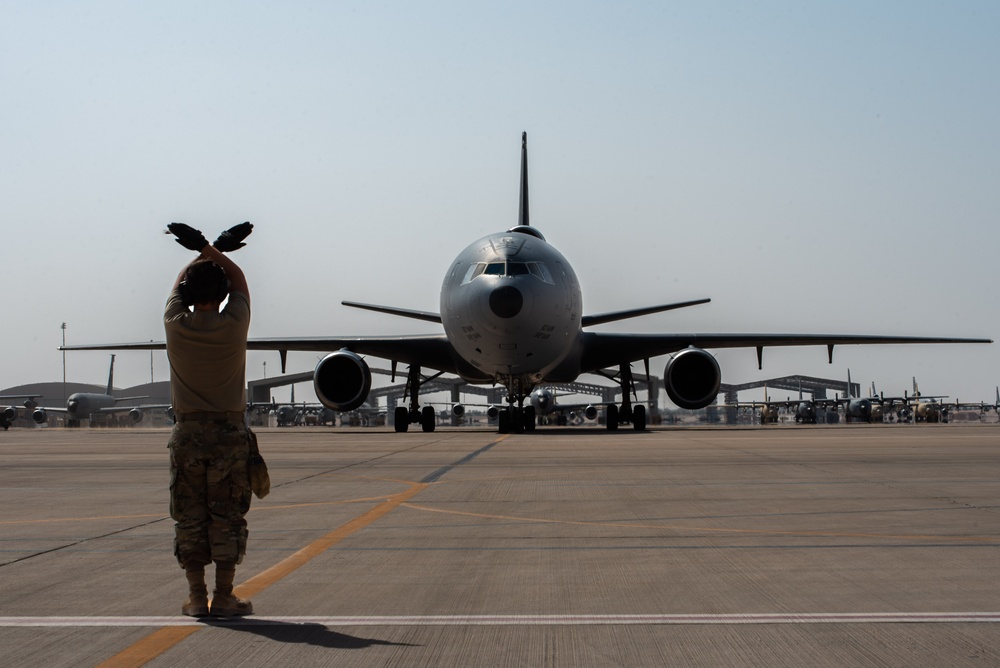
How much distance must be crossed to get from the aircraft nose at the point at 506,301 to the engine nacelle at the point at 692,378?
6.20 metres

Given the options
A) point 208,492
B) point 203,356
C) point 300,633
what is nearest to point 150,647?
point 300,633

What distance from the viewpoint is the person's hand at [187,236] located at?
555 centimetres

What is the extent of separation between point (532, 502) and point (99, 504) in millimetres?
3976

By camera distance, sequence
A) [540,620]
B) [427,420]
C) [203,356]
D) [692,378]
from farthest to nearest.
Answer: [427,420] < [692,378] < [203,356] < [540,620]

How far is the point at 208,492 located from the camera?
17.2ft

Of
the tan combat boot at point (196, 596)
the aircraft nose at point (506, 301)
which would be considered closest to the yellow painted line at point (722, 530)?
the tan combat boot at point (196, 596)

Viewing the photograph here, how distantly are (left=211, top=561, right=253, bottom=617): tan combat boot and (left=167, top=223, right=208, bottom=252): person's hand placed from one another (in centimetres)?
164

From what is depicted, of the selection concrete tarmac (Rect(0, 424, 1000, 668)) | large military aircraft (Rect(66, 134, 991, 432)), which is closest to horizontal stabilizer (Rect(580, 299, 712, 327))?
large military aircraft (Rect(66, 134, 991, 432))

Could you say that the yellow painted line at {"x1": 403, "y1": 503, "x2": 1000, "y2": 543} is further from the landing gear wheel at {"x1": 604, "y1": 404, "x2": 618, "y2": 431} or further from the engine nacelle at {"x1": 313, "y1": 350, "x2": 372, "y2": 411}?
the landing gear wheel at {"x1": 604, "y1": 404, "x2": 618, "y2": 431}

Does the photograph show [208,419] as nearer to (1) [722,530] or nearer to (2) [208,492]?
(2) [208,492]

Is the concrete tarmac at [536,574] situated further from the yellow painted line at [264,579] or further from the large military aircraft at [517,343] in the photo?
the large military aircraft at [517,343]

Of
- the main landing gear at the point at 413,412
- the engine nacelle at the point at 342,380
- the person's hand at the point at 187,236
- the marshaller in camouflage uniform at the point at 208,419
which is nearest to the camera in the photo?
the marshaller in camouflage uniform at the point at 208,419

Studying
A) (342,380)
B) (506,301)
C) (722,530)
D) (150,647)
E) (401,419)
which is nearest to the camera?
(150,647)

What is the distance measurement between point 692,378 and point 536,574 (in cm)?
2375
